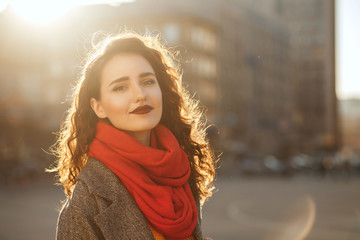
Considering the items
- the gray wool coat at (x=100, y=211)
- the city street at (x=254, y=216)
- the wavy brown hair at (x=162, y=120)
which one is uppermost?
the wavy brown hair at (x=162, y=120)

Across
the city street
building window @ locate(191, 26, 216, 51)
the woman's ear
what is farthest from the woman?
building window @ locate(191, 26, 216, 51)

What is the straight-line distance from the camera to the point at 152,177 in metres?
2.36

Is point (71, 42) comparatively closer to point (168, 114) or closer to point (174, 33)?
point (174, 33)

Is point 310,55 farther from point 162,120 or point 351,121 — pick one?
point 162,120

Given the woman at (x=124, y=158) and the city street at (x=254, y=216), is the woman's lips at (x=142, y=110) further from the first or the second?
the city street at (x=254, y=216)

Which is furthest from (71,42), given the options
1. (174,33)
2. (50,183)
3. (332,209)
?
(332,209)

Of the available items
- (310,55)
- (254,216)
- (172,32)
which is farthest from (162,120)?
(310,55)

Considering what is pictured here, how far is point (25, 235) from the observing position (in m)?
10.6

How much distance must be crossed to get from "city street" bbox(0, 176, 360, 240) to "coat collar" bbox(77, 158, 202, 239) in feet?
18.2

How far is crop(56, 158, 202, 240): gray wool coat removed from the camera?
206 cm

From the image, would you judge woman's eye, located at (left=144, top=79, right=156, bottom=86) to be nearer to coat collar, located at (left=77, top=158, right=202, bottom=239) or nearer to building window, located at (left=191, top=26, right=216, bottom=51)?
coat collar, located at (left=77, top=158, right=202, bottom=239)

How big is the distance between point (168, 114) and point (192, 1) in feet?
190

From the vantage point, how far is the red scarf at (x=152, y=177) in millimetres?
2227

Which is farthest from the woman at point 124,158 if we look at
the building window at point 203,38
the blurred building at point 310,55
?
the blurred building at point 310,55
